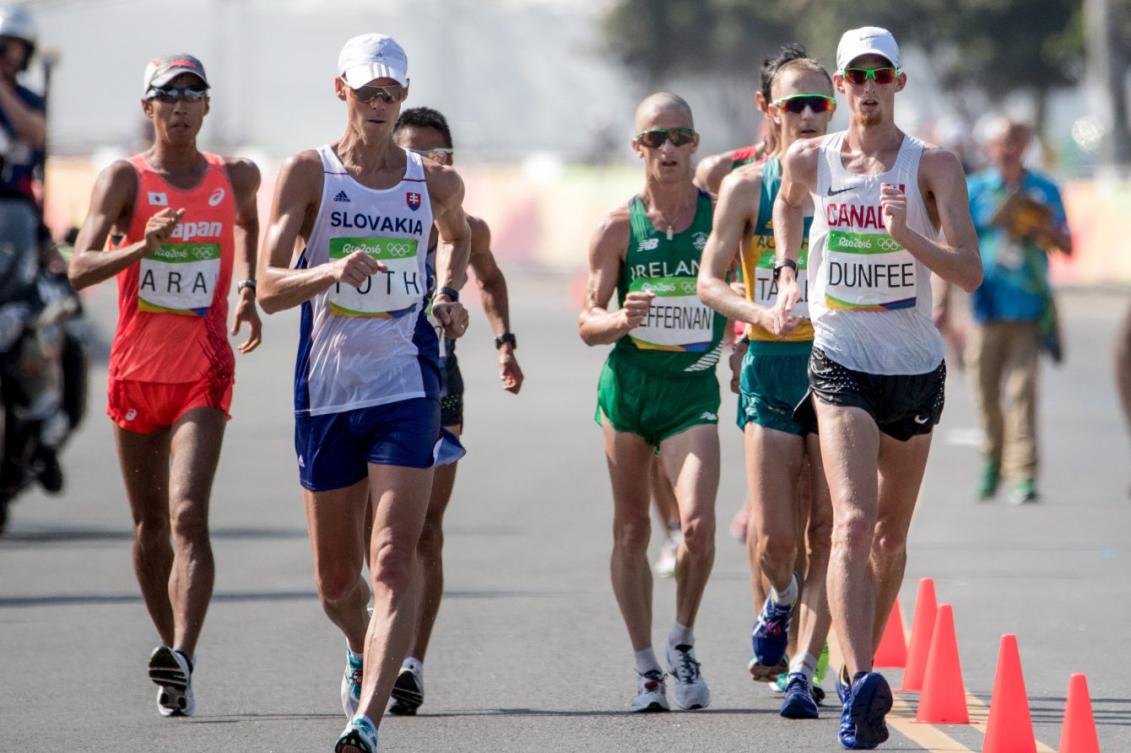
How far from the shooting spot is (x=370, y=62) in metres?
7.53

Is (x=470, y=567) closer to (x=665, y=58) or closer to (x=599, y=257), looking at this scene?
(x=599, y=257)

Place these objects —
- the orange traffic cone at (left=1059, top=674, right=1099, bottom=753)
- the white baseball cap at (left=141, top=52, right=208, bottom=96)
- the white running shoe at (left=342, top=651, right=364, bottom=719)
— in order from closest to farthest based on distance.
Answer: the orange traffic cone at (left=1059, top=674, right=1099, bottom=753), the white running shoe at (left=342, top=651, right=364, bottom=719), the white baseball cap at (left=141, top=52, right=208, bottom=96)

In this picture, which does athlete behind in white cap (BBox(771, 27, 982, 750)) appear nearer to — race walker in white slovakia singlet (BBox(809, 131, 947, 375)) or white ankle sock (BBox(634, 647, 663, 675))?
race walker in white slovakia singlet (BBox(809, 131, 947, 375))

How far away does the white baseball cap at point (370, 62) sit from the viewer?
7.52 metres

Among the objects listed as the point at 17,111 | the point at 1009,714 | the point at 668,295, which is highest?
the point at 17,111

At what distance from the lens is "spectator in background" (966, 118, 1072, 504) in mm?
14719

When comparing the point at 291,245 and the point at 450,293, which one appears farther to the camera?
the point at 450,293

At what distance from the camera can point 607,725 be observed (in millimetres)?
8180

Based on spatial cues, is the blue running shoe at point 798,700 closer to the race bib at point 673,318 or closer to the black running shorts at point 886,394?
the black running shorts at point 886,394

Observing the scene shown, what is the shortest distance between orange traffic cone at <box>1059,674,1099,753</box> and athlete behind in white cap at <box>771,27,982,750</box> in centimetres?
68

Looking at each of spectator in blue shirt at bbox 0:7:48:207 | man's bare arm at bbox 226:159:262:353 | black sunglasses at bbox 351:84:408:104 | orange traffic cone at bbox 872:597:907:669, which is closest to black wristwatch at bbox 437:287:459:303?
black sunglasses at bbox 351:84:408:104

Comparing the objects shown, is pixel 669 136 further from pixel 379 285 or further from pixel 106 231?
pixel 106 231

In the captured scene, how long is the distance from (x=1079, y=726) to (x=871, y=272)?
164 cm

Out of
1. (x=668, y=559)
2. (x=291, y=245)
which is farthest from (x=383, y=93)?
(x=668, y=559)
